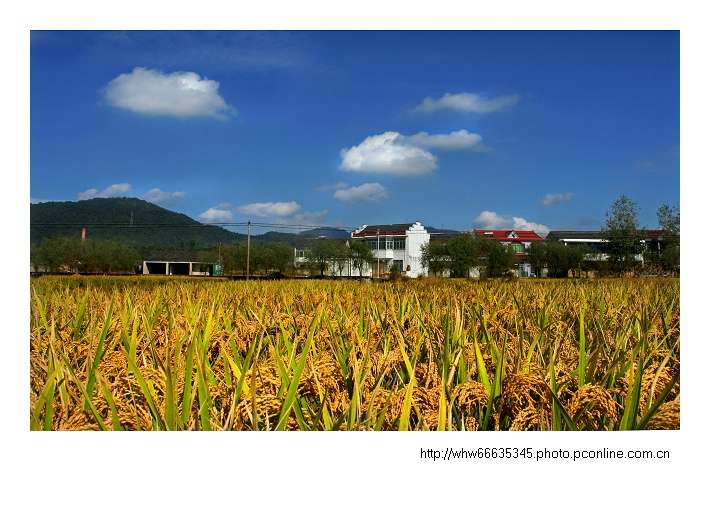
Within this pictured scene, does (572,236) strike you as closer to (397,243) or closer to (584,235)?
(584,235)

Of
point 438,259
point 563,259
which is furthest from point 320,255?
point 563,259

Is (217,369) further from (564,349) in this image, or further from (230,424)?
(564,349)

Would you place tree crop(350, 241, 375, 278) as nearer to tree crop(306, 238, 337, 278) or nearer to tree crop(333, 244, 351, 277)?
tree crop(333, 244, 351, 277)

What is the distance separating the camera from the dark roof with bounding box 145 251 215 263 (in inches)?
1210

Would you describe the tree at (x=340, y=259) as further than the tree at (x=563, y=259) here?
Yes

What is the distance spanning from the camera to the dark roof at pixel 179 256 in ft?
101

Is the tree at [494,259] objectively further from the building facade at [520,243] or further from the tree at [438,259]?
the tree at [438,259]

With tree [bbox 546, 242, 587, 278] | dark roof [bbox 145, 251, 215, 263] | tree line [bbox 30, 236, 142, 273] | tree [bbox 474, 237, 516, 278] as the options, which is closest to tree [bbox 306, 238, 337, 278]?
dark roof [bbox 145, 251, 215, 263]

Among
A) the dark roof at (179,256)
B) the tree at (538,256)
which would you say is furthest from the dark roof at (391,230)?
the tree at (538,256)

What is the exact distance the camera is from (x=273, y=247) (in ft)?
109

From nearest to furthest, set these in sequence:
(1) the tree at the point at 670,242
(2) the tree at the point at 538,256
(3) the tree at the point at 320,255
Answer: (1) the tree at the point at 670,242 < (2) the tree at the point at 538,256 < (3) the tree at the point at 320,255

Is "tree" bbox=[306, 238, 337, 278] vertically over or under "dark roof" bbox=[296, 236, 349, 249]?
under

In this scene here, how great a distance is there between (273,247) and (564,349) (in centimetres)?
3126
